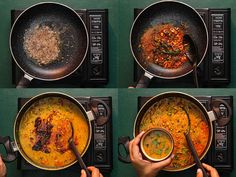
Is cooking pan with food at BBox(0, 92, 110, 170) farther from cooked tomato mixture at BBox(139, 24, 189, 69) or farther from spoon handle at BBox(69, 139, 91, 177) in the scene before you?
cooked tomato mixture at BBox(139, 24, 189, 69)

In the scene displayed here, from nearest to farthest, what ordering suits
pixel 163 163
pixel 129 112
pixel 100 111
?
pixel 163 163
pixel 100 111
pixel 129 112

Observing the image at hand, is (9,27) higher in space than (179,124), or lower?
higher

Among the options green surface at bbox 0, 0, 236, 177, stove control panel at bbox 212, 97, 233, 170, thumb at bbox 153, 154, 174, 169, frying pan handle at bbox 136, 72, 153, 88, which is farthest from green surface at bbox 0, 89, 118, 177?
stove control panel at bbox 212, 97, 233, 170

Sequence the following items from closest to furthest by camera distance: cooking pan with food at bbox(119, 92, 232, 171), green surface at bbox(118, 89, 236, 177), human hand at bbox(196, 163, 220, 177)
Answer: human hand at bbox(196, 163, 220, 177) < cooking pan with food at bbox(119, 92, 232, 171) < green surface at bbox(118, 89, 236, 177)

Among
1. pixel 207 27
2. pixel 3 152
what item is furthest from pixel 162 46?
pixel 3 152

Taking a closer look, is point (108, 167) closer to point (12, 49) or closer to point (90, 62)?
point (90, 62)

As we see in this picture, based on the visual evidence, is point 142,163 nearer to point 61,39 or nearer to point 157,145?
point 157,145

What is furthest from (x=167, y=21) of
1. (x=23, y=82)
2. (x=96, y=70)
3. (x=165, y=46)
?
(x=23, y=82)
